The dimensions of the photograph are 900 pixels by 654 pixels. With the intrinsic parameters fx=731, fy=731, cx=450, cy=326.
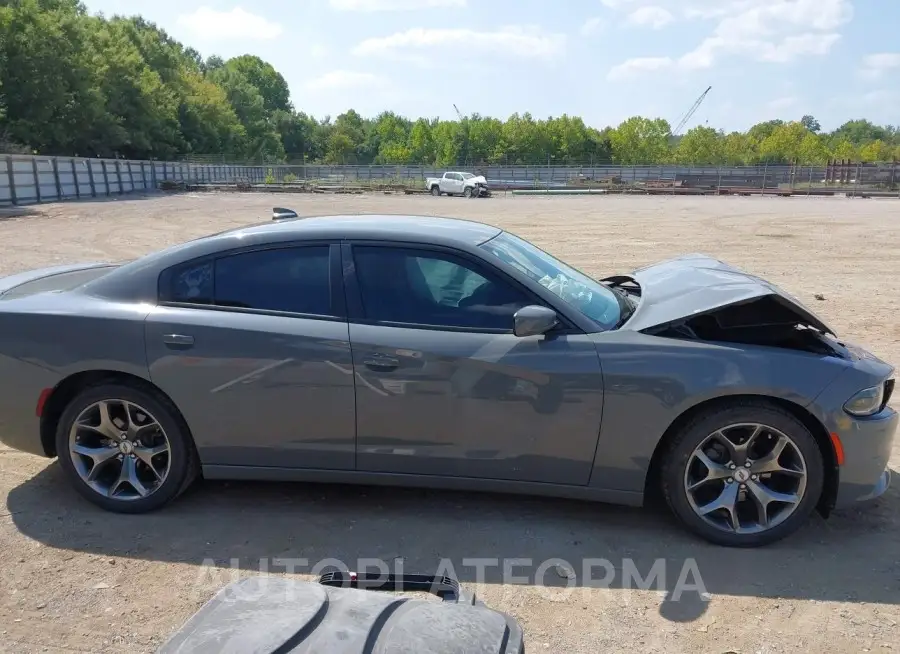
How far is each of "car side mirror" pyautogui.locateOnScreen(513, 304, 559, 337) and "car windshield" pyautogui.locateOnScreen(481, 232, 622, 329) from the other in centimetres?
30

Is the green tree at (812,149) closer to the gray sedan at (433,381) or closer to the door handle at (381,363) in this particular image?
the gray sedan at (433,381)

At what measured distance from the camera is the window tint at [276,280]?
151 inches

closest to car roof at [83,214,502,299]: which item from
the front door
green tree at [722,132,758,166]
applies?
the front door

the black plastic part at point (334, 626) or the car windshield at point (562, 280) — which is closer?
the black plastic part at point (334, 626)

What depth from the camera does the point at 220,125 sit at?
8638 cm

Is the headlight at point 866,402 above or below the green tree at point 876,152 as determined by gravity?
below

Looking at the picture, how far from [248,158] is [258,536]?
334 ft

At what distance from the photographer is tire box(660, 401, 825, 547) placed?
346 cm

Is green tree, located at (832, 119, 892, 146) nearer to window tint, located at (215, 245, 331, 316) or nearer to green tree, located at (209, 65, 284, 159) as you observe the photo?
green tree, located at (209, 65, 284, 159)

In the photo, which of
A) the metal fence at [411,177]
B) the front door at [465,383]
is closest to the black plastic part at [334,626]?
the front door at [465,383]

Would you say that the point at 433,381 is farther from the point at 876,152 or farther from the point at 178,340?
the point at 876,152

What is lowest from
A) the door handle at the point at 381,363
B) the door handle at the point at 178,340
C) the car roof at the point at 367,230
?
the door handle at the point at 381,363

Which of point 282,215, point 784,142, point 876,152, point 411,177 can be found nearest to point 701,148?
point 784,142

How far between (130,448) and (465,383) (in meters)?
1.87
